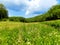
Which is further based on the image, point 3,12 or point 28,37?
point 3,12

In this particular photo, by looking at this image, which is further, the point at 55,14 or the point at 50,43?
the point at 55,14

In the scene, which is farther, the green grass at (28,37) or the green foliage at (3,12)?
the green foliage at (3,12)

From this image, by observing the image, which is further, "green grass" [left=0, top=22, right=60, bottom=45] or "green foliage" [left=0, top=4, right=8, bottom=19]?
"green foliage" [left=0, top=4, right=8, bottom=19]

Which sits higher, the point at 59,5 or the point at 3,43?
the point at 59,5

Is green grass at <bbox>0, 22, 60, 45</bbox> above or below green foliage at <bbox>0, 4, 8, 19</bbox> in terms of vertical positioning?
below

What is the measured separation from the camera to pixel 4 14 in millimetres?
92000

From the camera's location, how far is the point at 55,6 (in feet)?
370

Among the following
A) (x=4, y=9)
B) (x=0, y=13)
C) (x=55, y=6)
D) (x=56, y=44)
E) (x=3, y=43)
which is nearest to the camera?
(x=56, y=44)

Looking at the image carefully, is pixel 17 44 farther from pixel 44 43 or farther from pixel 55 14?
pixel 55 14

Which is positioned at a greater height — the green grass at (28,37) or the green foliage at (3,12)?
the green foliage at (3,12)

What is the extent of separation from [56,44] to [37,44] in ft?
2.61

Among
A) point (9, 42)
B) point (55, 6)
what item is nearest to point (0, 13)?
point (55, 6)

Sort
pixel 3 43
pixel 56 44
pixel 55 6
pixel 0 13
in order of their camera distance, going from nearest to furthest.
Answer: pixel 56 44 < pixel 3 43 < pixel 0 13 < pixel 55 6

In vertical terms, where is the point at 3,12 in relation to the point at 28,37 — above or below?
above
